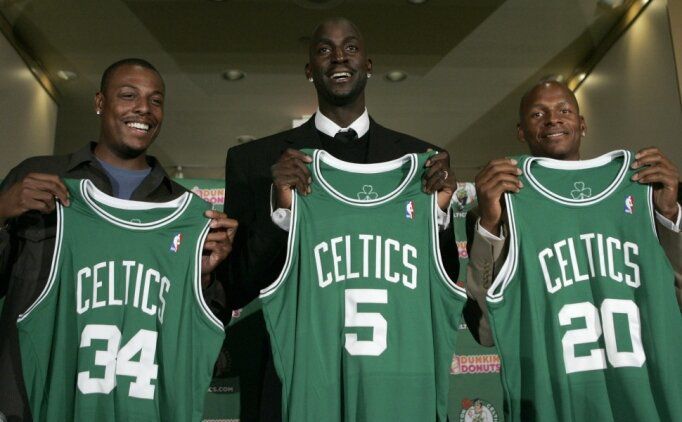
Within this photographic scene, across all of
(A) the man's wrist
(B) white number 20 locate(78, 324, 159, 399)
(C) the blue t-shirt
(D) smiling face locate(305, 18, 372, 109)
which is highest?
(D) smiling face locate(305, 18, 372, 109)

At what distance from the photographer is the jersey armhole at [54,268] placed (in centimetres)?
224

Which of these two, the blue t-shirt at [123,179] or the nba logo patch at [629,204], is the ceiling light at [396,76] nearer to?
the blue t-shirt at [123,179]

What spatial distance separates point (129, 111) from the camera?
2.70 metres

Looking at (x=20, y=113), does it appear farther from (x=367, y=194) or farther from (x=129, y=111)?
(x=367, y=194)

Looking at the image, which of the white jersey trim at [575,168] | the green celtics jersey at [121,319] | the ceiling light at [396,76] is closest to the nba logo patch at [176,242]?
the green celtics jersey at [121,319]

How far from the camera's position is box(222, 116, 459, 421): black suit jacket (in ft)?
7.85

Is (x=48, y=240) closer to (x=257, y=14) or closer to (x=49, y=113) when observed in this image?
(x=257, y=14)

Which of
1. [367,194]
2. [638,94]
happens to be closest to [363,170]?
[367,194]

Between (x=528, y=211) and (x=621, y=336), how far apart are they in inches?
18.7

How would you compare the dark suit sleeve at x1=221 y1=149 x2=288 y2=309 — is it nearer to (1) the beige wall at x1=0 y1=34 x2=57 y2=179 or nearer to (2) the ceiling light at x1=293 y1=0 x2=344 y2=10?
(2) the ceiling light at x1=293 y1=0 x2=344 y2=10

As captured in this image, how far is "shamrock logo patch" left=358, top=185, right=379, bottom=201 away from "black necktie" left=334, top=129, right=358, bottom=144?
0.40 meters

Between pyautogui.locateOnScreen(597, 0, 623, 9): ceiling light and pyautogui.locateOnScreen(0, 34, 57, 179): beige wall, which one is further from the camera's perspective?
pyautogui.locateOnScreen(0, 34, 57, 179): beige wall

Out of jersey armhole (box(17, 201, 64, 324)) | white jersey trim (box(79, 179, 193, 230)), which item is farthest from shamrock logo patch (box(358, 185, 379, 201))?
jersey armhole (box(17, 201, 64, 324))

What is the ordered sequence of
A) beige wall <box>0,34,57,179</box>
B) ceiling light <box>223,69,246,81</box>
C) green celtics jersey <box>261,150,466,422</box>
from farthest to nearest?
1. ceiling light <box>223,69,246,81</box>
2. beige wall <box>0,34,57,179</box>
3. green celtics jersey <box>261,150,466,422</box>
